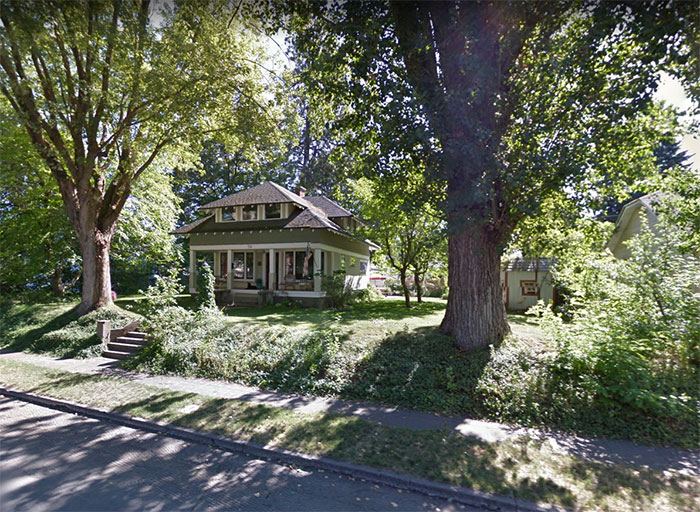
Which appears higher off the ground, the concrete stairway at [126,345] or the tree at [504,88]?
the tree at [504,88]

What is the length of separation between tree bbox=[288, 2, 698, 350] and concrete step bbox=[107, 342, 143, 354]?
9074 millimetres

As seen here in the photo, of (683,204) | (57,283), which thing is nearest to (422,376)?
(683,204)

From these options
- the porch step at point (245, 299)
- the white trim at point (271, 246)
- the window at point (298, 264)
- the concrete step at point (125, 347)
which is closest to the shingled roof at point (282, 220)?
the white trim at point (271, 246)

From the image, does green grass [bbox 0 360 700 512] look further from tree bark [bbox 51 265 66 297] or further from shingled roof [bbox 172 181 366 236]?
tree bark [bbox 51 265 66 297]

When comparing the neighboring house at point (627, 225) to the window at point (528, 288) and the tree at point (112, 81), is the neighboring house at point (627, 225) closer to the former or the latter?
the window at point (528, 288)

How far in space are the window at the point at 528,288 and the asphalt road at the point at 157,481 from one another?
55.3 feet

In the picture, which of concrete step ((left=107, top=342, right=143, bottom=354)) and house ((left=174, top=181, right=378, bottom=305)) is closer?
concrete step ((left=107, top=342, right=143, bottom=354))

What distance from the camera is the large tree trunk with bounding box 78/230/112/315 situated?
42.9ft

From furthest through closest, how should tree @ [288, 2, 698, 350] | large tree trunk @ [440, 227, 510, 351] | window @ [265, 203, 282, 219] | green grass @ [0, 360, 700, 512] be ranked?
1. window @ [265, 203, 282, 219]
2. large tree trunk @ [440, 227, 510, 351]
3. tree @ [288, 2, 698, 350]
4. green grass @ [0, 360, 700, 512]

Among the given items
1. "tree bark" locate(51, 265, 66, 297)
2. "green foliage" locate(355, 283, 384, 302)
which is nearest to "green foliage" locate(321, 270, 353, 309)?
"green foliage" locate(355, 283, 384, 302)

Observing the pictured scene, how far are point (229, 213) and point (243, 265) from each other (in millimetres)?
3473

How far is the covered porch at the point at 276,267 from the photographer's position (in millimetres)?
18281

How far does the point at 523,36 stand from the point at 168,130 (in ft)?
36.5

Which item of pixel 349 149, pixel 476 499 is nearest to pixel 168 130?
pixel 349 149
